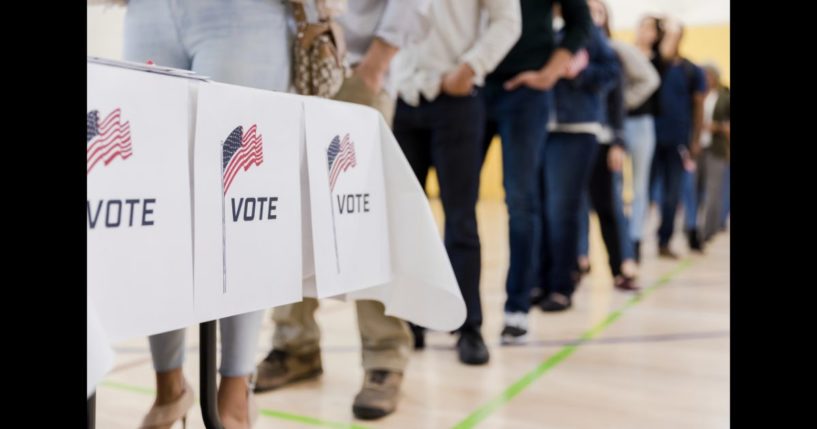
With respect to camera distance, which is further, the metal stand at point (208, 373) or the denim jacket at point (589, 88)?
the denim jacket at point (589, 88)

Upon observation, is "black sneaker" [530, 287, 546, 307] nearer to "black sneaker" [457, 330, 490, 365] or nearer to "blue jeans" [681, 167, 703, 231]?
"black sneaker" [457, 330, 490, 365]

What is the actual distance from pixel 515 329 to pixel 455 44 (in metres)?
A: 0.94

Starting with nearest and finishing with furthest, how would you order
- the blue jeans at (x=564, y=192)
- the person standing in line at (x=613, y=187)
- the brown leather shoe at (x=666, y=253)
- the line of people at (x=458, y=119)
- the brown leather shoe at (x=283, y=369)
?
the line of people at (x=458, y=119) < the brown leather shoe at (x=283, y=369) < the blue jeans at (x=564, y=192) < the person standing in line at (x=613, y=187) < the brown leather shoe at (x=666, y=253)

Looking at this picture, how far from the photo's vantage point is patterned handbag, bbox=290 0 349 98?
117 cm

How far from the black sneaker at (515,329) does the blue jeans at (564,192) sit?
0.64 meters

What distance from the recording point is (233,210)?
838 millimetres

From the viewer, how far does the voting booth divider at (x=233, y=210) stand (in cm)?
69

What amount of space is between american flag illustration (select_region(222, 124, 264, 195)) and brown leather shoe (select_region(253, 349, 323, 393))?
2.98 feet

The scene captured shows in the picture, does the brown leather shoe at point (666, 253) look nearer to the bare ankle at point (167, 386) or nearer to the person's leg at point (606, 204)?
the person's leg at point (606, 204)

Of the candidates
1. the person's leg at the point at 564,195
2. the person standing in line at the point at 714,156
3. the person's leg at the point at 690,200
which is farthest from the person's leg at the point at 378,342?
the person standing in line at the point at 714,156
